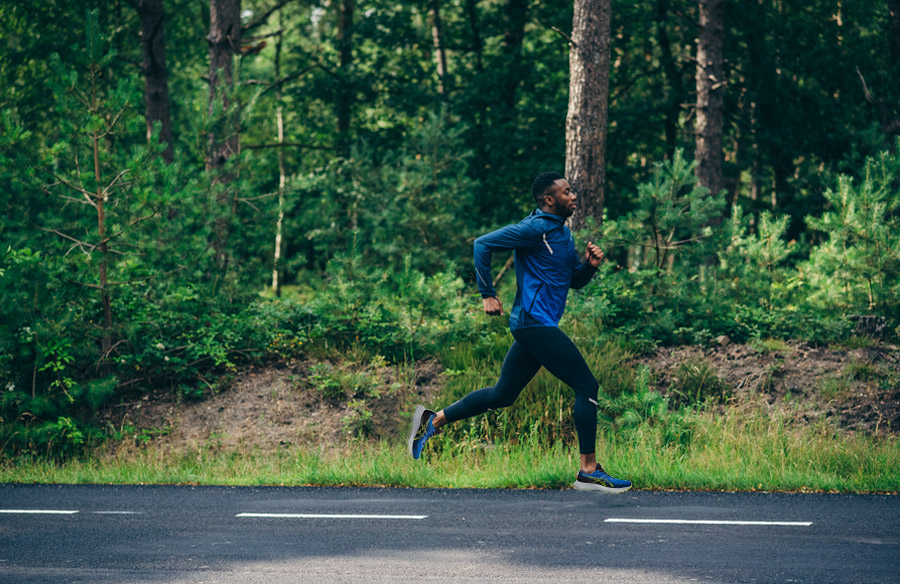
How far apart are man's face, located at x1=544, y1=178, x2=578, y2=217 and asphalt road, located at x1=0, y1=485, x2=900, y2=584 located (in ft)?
7.67

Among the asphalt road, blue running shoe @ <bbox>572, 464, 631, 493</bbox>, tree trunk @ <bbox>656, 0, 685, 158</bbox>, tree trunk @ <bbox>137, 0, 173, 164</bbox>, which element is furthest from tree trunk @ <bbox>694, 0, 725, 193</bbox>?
blue running shoe @ <bbox>572, 464, 631, 493</bbox>

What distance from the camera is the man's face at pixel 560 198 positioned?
20.6ft

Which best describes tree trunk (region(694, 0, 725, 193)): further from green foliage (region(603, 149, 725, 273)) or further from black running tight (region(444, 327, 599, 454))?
black running tight (region(444, 327, 599, 454))

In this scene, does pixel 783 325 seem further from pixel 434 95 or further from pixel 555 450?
pixel 434 95

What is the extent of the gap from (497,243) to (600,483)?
181cm

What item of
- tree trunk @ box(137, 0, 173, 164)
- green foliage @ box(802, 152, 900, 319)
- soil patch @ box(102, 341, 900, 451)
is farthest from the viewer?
tree trunk @ box(137, 0, 173, 164)

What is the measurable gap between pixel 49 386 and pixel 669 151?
20.7 m

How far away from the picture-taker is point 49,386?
38.2 feet

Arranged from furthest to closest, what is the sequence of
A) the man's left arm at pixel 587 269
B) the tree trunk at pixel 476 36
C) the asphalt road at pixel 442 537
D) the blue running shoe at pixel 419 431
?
the tree trunk at pixel 476 36
the blue running shoe at pixel 419 431
the man's left arm at pixel 587 269
the asphalt road at pixel 442 537

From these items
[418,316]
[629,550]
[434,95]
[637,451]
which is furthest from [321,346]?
[434,95]

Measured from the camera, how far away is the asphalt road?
5906 mm

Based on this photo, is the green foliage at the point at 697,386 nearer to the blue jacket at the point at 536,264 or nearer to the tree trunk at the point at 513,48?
the blue jacket at the point at 536,264

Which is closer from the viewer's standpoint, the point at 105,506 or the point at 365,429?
the point at 105,506

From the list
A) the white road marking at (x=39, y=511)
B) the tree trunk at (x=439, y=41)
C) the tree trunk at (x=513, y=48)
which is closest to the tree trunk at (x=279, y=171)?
the tree trunk at (x=439, y=41)
